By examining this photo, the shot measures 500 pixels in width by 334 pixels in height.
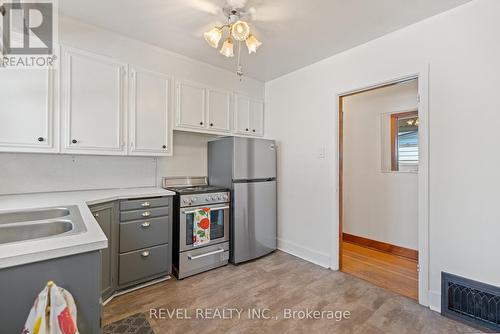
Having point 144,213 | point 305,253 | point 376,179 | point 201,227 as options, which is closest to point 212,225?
point 201,227

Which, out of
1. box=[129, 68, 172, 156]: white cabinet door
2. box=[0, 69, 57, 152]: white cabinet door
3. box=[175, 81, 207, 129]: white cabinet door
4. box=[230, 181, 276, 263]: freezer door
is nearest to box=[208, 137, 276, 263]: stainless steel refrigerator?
box=[230, 181, 276, 263]: freezer door

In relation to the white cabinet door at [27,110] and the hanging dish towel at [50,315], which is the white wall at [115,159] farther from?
the hanging dish towel at [50,315]

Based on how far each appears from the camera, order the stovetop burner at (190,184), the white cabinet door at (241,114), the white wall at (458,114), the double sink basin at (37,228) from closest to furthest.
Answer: the double sink basin at (37,228) → the white wall at (458,114) → the stovetop burner at (190,184) → the white cabinet door at (241,114)

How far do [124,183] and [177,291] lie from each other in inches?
51.2

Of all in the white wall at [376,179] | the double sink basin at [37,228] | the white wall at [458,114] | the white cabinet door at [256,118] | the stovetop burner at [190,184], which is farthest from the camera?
the white cabinet door at [256,118]

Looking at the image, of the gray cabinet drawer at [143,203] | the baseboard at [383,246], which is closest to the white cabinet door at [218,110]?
the gray cabinet drawer at [143,203]

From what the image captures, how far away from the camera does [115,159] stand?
260 centimetres

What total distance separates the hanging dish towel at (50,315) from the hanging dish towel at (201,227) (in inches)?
70.3

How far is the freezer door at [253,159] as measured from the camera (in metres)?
2.86

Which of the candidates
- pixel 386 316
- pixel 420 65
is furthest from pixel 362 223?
pixel 420 65

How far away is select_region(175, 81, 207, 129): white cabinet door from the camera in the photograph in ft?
9.07

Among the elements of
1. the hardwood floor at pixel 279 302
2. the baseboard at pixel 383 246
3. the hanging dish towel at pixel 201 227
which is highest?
the hanging dish towel at pixel 201 227

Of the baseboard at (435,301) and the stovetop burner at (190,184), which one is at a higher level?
the stovetop burner at (190,184)

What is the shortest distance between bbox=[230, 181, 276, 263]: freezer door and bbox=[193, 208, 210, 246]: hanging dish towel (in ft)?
1.10
